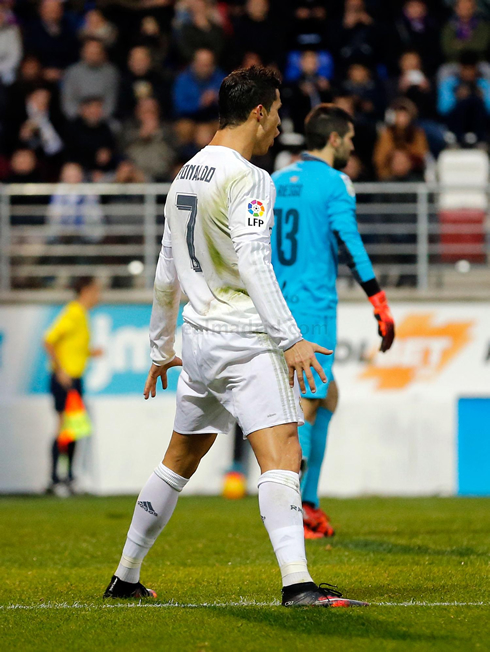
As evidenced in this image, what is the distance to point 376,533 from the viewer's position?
819 centimetres

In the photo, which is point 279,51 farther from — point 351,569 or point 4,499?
point 351,569

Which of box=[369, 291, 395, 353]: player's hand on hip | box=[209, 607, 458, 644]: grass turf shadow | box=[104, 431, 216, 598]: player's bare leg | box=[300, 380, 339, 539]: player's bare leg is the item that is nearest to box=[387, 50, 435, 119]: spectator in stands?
box=[300, 380, 339, 539]: player's bare leg

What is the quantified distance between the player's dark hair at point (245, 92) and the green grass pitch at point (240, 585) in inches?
80.2

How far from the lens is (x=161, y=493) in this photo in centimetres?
508

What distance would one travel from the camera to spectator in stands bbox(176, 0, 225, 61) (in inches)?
612

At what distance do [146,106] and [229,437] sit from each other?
4240mm

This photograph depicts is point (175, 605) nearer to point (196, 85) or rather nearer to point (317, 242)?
point (317, 242)

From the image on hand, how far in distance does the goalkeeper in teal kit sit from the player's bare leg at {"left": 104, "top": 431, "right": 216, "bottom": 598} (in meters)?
2.49

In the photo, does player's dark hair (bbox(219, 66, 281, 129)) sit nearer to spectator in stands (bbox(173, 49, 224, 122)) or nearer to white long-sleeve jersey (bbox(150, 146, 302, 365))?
white long-sleeve jersey (bbox(150, 146, 302, 365))

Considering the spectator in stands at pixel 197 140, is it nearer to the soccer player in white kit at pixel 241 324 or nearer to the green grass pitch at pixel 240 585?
the green grass pitch at pixel 240 585

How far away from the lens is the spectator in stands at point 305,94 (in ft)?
46.1

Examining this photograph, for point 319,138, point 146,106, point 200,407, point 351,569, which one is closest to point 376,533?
point 351,569

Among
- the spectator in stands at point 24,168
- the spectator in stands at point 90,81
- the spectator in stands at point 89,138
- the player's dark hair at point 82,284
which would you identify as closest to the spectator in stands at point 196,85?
the spectator in stands at point 90,81

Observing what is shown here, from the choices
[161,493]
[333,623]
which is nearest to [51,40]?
[161,493]
